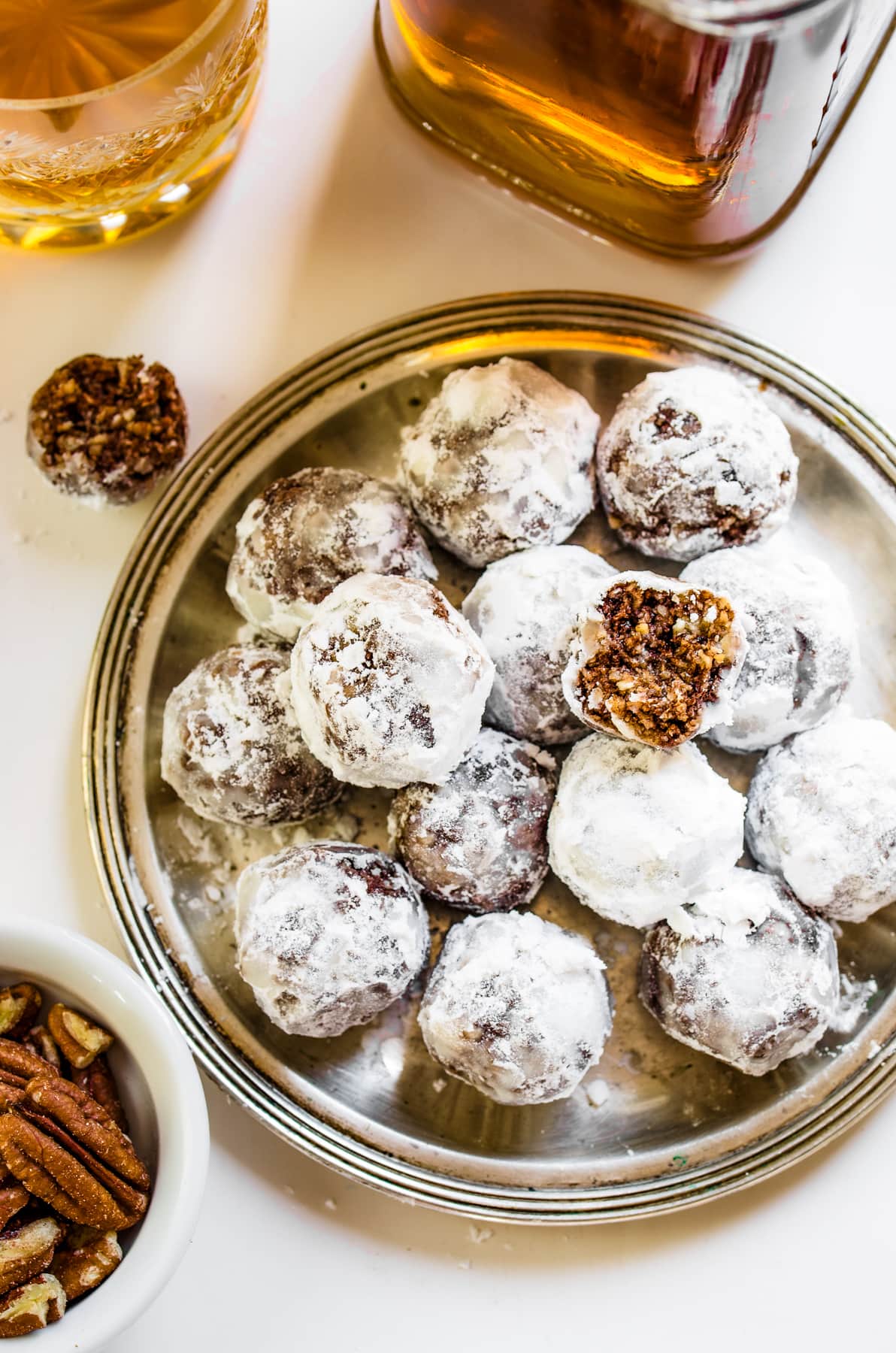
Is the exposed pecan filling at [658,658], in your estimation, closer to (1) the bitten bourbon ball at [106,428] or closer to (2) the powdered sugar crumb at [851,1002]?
(2) the powdered sugar crumb at [851,1002]

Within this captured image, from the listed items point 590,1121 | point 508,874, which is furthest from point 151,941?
point 590,1121

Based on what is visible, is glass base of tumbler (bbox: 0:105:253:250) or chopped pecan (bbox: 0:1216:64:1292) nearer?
chopped pecan (bbox: 0:1216:64:1292)

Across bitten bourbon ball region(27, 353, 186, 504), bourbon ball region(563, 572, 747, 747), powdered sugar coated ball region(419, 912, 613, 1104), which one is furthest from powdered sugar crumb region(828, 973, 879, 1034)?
bitten bourbon ball region(27, 353, 186, 504)

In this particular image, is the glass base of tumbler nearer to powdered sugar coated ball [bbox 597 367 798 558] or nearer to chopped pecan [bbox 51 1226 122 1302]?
powdered sugar coated ball [bbox 597 367 798 558]

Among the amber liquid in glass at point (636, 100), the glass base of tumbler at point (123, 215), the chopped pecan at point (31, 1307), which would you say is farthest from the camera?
the glass base of tumbler at point (123, 215)

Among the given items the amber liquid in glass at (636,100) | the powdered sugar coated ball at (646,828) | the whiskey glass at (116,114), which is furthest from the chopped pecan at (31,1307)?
the amber liquid in glass at (636,100)

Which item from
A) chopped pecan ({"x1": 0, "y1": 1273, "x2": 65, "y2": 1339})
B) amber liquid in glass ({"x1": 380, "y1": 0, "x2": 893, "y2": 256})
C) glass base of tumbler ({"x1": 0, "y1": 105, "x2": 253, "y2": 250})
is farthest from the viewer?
glass base of tumbler ({"x1": 0, "y1": 105, "x2": 253, "y2": 250})

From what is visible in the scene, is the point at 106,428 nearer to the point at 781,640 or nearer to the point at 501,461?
the point at 501,461

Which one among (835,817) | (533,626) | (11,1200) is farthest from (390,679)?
(11,1200)
